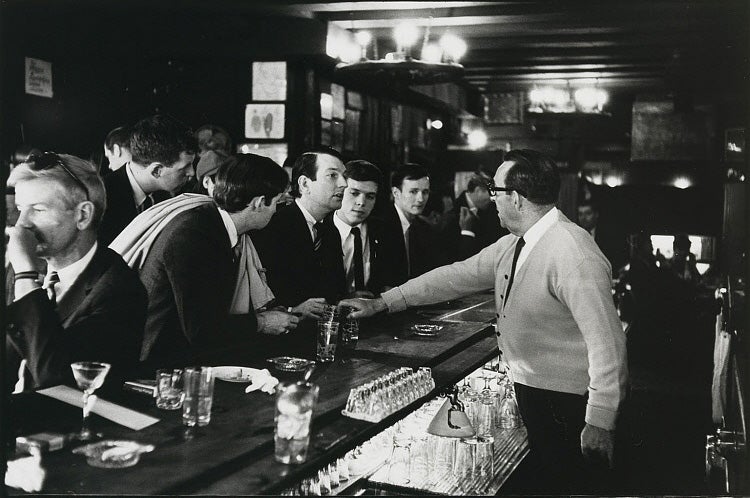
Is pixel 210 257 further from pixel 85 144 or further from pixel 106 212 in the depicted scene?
pixel 85 144

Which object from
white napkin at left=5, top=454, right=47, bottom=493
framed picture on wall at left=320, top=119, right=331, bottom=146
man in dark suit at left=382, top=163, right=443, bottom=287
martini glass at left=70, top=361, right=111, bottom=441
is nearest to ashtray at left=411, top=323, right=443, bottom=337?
man in dark suit at left=382, top=163, right=443, bottom=287

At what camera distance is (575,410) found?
2.72m

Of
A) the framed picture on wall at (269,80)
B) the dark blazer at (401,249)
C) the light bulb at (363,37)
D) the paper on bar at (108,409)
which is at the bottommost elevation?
the paper on bar at (108,409)

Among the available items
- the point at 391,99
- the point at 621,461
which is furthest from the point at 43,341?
the point at 391,99

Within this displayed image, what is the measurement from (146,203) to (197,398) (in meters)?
1.16

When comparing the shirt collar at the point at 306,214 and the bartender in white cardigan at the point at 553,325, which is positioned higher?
the shirt collar at the point at 306,214

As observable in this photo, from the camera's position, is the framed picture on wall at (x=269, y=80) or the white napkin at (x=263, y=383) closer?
A: the white napkin at (x=263, y=383)

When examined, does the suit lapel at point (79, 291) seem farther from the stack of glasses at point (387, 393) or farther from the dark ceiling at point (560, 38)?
the dark ceiling at point (560, 38)

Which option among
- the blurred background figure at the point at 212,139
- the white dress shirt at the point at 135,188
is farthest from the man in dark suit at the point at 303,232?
the white dress shirt at the point at 135,188

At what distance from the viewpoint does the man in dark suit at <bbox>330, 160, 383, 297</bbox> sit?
3.94 metres

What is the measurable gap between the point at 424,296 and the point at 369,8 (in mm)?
2993

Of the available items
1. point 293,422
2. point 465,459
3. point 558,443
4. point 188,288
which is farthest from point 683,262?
point 293,422

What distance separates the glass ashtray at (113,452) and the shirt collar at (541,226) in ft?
5.04

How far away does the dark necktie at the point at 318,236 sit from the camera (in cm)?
377
